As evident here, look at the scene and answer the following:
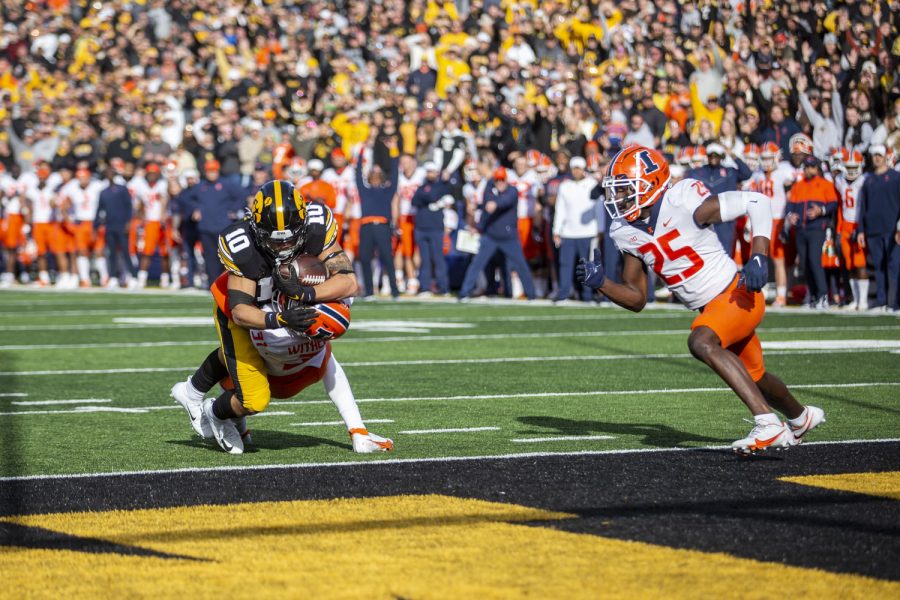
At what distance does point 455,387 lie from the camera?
1069 cm

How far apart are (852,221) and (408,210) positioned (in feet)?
22.6

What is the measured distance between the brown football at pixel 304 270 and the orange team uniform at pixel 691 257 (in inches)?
60.0

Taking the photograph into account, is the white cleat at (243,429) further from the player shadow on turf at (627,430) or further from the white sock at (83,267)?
the white sock at (83,267)

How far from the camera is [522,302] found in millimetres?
20562

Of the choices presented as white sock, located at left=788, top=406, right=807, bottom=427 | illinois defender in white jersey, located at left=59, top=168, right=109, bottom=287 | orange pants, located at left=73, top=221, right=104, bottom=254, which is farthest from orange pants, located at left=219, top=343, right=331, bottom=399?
orange pants, located at left=73, top=221, right=104, bottom=254

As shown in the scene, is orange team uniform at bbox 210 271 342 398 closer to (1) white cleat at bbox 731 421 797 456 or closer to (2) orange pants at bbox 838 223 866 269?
(1) white cleat at bbox 731 421 797 456

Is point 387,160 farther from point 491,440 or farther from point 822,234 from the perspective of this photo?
point 491,440

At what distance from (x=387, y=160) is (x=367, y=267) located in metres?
1.97

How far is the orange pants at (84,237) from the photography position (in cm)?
2617

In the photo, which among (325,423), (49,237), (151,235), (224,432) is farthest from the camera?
(49,237)

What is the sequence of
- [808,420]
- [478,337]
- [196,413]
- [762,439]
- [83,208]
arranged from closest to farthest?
[762,439] → [808,420] → [196,413] → [478,337] → [83,208]

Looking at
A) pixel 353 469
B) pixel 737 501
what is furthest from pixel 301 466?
pixel 737 501

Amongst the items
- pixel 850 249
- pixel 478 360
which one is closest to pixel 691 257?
pixel 478 360

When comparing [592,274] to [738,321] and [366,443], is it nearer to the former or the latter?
[738,321]
